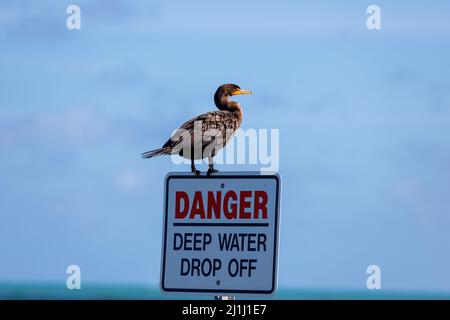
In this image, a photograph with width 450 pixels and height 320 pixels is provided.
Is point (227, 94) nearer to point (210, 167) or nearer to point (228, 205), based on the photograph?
point (210, 167)

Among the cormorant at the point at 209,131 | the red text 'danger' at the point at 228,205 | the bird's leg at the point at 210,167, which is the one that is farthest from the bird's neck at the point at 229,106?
the red text 'danger' at the point at 228,205

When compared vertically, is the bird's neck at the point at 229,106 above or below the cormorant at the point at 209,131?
above

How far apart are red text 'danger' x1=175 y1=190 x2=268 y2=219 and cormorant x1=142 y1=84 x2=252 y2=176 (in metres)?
2.15

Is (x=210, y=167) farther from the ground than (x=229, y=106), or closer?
closer

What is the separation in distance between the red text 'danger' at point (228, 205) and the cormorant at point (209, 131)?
215 centimetres

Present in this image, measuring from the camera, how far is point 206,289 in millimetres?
6664

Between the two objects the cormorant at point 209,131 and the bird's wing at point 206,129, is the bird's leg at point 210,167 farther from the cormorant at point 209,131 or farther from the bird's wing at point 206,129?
the bird's wing at point 206,129

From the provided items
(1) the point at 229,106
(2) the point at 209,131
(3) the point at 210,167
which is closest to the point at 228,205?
(3) the point at 210,167

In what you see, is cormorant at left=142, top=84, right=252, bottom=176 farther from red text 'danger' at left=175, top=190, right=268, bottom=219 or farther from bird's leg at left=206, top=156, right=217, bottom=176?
red text 'danger' at left=175, top=190, right=268, bottom=219

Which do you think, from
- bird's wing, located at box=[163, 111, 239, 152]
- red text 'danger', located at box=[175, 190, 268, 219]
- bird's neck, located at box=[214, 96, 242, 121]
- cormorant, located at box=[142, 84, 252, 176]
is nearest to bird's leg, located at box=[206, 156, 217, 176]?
red text 'danger', located at box=[175, 190, 268, 219]

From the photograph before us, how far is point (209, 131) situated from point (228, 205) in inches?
165

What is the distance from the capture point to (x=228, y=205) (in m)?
6.69

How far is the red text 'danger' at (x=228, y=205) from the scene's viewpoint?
6676 mm
